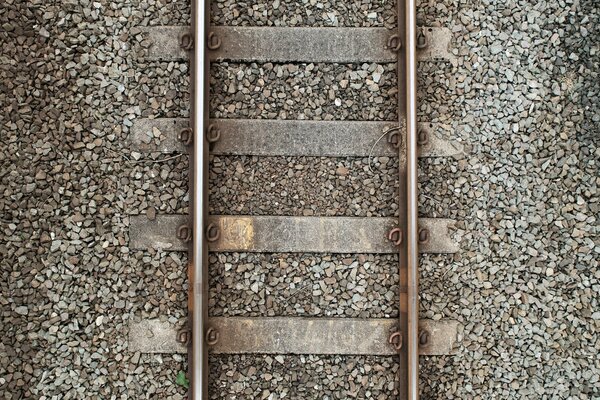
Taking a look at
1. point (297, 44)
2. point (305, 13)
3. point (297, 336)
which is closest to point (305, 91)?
point (297, 44)

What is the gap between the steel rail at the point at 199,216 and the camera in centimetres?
345

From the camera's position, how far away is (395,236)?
143 inches

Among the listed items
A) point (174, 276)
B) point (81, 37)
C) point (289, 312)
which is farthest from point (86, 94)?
point (289, 312)

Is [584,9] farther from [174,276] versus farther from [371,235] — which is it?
[174,276]

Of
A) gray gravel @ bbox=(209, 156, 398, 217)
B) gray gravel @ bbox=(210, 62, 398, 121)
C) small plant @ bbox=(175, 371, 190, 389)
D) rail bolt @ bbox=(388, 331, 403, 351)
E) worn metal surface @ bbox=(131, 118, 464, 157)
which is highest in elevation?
gray gravel @ bbox=(210, 62, 398, 121)

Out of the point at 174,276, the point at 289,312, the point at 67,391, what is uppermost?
the point at 174,276

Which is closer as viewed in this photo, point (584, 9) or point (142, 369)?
point (142, 369)

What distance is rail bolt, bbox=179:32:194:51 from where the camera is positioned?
143 inches

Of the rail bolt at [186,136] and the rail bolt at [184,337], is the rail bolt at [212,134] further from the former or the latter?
the rail bolt at [184,337]

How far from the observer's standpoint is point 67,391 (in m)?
3.54

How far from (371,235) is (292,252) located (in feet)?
1.72

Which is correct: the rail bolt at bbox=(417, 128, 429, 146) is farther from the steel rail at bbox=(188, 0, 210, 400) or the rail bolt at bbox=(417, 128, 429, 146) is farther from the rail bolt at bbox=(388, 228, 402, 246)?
the steel rail at bbox=(188, 0, 210, 400)

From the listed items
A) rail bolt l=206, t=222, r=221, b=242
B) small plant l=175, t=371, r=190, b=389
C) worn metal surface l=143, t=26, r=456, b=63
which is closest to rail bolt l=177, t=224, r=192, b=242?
rail bolt l=206, t=222, r=221, b=242

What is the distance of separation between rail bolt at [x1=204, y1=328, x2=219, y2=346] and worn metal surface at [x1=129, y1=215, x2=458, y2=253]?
0.51m
